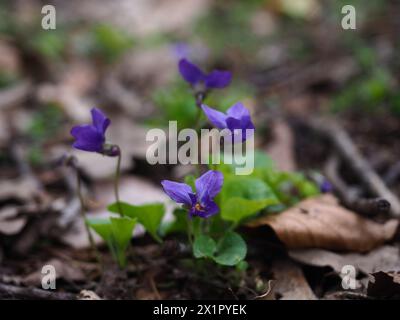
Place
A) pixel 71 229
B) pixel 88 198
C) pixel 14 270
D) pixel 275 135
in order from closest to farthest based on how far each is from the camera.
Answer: pixel 14 270 < pixel 71 229 < pixel 88 198 < pixel 275 135

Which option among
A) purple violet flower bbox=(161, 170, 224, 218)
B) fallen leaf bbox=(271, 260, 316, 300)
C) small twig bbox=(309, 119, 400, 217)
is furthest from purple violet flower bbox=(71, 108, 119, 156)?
small twig bbox=(309, 119, 400, 217)

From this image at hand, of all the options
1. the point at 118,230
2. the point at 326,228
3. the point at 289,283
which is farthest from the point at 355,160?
the point at 118,230

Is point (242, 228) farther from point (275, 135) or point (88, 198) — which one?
point (275, 135)

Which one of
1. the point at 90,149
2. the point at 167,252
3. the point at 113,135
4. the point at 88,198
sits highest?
the point at 113,135

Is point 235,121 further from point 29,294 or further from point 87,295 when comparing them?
point 29,294
